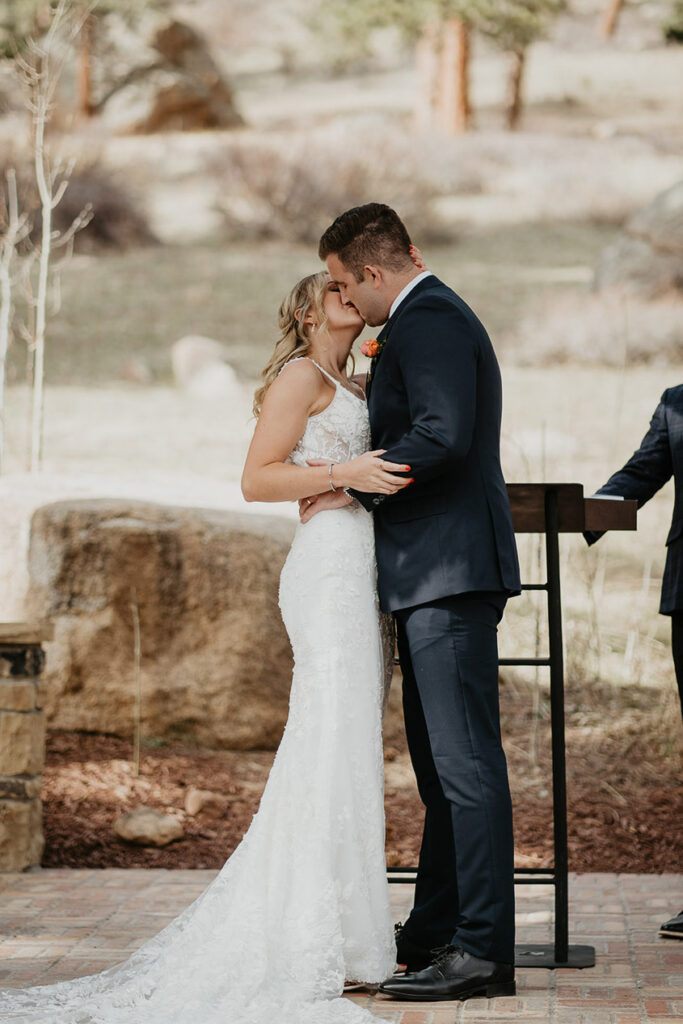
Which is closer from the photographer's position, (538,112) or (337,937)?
(337,937)

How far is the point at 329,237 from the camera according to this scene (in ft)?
12.0

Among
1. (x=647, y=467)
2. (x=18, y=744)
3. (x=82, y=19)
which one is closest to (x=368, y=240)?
(x=647, y=467)

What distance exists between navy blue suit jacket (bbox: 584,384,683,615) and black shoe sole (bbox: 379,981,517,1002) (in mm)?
1219

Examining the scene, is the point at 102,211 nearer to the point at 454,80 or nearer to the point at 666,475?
the point at 454,80

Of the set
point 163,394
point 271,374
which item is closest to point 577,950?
point 271,374

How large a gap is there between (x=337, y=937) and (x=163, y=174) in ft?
71.4

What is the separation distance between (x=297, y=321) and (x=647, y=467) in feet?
4.09

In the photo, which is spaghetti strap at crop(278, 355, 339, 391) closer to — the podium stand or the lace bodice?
the lace bodice

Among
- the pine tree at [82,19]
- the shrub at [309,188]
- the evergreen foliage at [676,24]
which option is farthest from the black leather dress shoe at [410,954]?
the evergreen foliage at [676,24]

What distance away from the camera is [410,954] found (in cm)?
385

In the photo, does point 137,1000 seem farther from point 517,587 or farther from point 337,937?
point 517,587

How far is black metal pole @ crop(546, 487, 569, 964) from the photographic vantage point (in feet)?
12.6

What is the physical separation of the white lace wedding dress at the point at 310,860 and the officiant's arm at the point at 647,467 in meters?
0.91

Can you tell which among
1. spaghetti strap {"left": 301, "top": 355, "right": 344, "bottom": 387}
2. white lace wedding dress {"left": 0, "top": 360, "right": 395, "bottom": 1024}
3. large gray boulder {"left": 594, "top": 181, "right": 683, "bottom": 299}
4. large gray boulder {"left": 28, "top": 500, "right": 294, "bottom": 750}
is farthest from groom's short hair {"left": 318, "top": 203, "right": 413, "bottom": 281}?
Result: large gray boulder {"left": 594, "top": 181, "right": 683, "bottom": 299}
